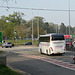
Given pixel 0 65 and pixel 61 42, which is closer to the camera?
pixel 0 65

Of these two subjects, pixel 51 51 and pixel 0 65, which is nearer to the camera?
pixel 0 65

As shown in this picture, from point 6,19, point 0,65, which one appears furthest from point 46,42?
point 6,19

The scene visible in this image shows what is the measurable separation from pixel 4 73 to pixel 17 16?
89.7 meters

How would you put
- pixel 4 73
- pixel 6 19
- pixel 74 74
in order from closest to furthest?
pixel 4 73, pixel 74 74, pixel 6 19

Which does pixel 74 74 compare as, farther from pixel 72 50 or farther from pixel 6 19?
pixel 6 19

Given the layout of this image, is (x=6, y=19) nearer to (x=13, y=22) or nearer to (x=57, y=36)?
(x=13, y=22)

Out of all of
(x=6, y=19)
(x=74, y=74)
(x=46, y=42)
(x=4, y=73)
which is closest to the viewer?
(x=4, y=73)

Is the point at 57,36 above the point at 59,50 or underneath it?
above

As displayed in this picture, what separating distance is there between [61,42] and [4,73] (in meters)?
15.0

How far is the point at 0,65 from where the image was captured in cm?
1275

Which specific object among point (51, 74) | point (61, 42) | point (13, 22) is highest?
point (13, 22)

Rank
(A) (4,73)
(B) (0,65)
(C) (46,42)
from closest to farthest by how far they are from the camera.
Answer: (A) (4,73), (B) (0,65), (C) (46,42)

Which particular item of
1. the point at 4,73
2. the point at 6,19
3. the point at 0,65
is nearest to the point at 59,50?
the point at 0,65

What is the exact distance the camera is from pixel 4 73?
9930 millimetres
